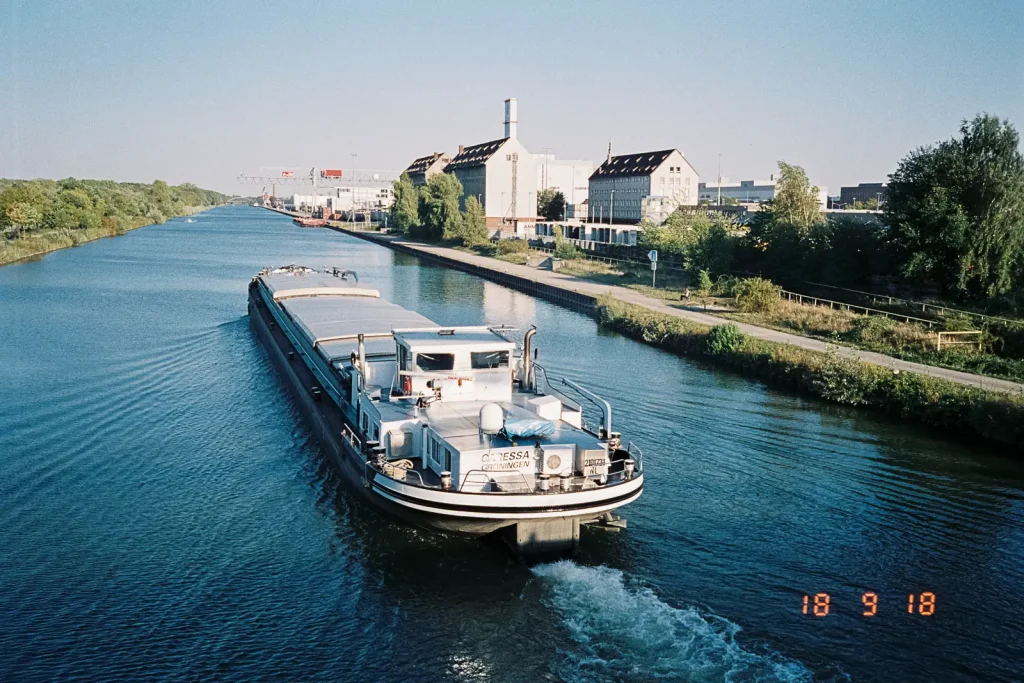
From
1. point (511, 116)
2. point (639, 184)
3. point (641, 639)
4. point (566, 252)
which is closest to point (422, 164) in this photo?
point (511, 116)

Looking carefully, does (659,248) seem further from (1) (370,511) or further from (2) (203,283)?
(1) (370,511)

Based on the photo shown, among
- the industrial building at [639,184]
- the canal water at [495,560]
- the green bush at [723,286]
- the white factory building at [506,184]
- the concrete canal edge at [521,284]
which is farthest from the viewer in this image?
the white factory building at [506,184]

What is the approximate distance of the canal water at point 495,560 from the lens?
1223 cm

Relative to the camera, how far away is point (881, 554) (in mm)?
15711

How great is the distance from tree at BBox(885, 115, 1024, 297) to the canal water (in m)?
15.2

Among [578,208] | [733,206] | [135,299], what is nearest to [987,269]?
[135,299]

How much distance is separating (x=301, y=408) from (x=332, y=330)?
282cm

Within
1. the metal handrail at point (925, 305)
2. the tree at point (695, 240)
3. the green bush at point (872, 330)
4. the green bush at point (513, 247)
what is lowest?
the green bush at point (872, 330)

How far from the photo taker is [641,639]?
12.6 meters

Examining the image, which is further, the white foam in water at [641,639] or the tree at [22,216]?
the tree at [22,216]

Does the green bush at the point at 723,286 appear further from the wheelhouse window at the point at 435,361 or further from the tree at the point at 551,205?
the tree at the point at 551,205

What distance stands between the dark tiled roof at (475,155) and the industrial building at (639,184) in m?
13.7

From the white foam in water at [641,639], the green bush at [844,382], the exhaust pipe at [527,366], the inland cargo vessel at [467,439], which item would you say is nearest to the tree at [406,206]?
the green bush at [844,382]

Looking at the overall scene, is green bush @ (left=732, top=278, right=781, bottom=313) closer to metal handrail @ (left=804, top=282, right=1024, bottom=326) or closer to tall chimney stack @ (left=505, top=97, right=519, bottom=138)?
metal handrail @ (left=804, top=282, right=1024, bottom=326)
